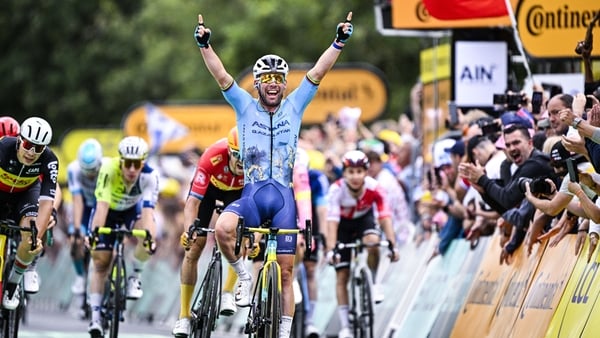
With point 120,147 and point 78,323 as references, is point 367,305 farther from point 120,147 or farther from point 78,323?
point 78,323

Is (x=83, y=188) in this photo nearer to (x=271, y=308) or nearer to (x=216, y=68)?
(x=216, y=68)

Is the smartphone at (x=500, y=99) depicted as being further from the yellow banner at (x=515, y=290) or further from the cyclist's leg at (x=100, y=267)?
the cyclist's leg at (x=100, y=267)

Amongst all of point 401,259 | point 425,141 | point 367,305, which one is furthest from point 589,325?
point 425,141

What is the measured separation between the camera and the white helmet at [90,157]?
21.2 metres

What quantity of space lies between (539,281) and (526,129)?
1.96m

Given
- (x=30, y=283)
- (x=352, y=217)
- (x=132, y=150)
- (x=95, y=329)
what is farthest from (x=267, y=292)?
(x=352, y=217)

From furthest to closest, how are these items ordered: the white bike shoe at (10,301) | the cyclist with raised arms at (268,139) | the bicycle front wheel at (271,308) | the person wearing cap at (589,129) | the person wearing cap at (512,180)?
the white bike shoe at (10,301) → the person wearing cap at (512,180) → the cyclist with raised arms at (268,139) → the bicycle front wheel at (271,308) → the person wearing cap at (589,129)

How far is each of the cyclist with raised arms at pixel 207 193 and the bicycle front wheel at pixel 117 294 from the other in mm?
2465

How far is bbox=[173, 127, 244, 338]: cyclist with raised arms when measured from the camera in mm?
15562

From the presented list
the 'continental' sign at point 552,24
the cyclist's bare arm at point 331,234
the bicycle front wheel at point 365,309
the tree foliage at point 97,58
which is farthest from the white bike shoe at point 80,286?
the tree foliage at point 97,58

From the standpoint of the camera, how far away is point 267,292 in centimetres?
1372

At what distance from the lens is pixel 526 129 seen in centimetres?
1523

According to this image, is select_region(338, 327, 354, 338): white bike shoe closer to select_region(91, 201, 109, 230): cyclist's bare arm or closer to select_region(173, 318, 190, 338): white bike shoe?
select_region(91, 201, 109, 230): cyclist's bare arm

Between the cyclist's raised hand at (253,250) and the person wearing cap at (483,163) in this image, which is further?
the person wearing cap at (483,163)
